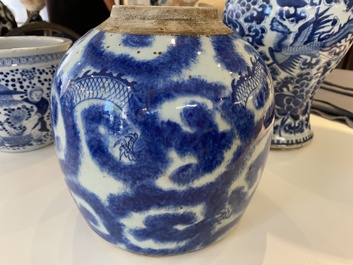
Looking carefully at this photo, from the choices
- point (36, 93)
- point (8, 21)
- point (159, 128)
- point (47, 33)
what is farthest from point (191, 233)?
point (47, 33)

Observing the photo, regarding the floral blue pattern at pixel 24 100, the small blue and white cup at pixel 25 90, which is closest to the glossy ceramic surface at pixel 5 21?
the small blue and white cup at pixel 25 90

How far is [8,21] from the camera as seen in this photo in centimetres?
78

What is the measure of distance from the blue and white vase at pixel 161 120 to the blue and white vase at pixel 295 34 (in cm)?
21

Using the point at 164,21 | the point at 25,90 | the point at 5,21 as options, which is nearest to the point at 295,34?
the point at 164,21

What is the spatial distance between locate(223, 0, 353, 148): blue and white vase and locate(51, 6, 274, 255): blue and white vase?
0.21m

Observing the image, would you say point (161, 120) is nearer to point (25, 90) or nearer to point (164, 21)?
point (164, 21)

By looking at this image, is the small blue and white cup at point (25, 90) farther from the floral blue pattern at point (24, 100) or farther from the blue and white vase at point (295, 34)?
the blue and white vase at point (295, 34)

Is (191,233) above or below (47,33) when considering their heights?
above

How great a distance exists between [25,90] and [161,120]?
1.23ft

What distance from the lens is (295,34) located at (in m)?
0.57

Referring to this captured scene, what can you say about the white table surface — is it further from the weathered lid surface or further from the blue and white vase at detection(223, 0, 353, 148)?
the weathered lid surface

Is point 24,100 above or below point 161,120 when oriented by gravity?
below

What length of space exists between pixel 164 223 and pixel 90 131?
125 millimetres

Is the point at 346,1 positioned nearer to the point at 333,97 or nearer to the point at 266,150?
Result: the point at 266,150
